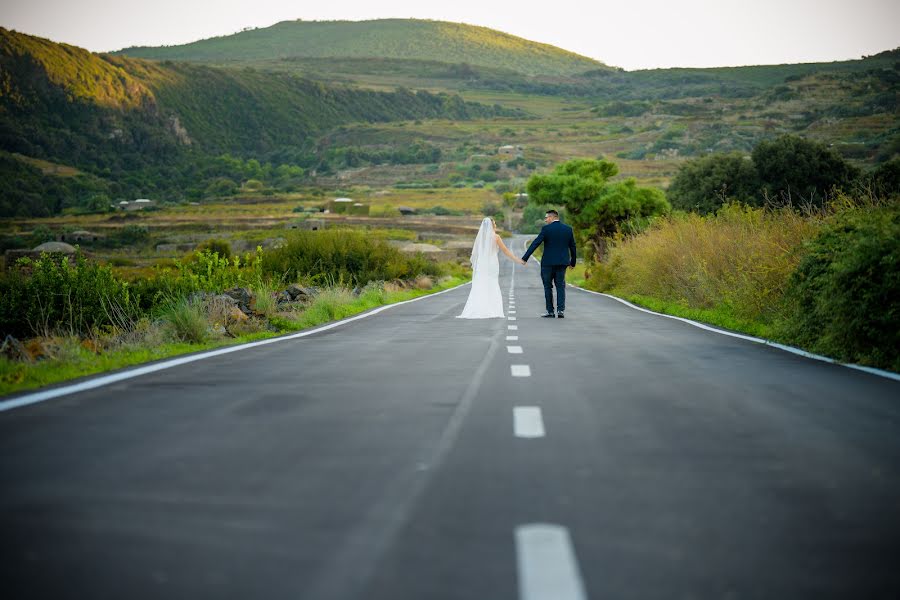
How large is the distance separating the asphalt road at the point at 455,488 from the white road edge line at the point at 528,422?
0.04 metres

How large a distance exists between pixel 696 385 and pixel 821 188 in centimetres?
7405

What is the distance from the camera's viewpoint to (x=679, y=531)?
4.83 meters

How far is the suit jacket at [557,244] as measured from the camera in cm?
2289

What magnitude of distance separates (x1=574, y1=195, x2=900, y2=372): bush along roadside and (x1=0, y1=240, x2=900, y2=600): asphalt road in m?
1.64

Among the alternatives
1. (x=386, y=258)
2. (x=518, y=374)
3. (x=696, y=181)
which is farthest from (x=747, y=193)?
(x=518, y=374)

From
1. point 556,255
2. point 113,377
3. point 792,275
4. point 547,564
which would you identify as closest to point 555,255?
point 556,255

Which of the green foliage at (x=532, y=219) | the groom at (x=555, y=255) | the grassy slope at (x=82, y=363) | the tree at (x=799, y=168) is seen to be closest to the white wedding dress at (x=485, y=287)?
the groom at (x=555, y=255)

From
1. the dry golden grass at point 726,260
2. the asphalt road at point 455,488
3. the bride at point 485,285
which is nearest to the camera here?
the asphalt road at point 455,488

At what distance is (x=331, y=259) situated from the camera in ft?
128

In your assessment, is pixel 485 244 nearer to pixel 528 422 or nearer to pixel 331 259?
pixel 331 259

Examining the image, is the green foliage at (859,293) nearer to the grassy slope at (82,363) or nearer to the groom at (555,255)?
the grassy slope at (82,363)

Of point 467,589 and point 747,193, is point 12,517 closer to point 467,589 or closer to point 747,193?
point 467,589

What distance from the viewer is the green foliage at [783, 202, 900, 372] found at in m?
11.8

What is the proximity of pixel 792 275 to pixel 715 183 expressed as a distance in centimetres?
6515
